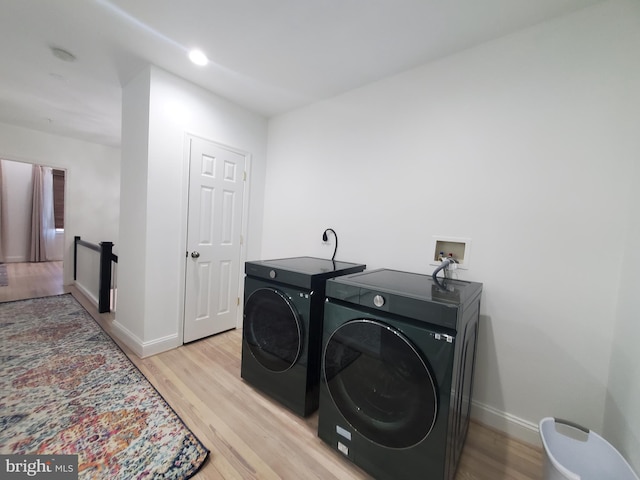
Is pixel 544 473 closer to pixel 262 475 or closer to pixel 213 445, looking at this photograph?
pixel 262 475

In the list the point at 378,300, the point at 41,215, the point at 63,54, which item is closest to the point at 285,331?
Result: the point at 378,300

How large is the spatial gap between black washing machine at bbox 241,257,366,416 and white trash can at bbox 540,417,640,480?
109 cm

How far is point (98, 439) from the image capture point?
1.29 m

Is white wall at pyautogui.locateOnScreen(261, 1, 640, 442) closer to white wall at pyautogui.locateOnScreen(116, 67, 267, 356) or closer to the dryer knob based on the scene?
the dryer knob

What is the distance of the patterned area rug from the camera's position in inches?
47.1

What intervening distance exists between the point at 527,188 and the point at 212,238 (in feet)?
8.16

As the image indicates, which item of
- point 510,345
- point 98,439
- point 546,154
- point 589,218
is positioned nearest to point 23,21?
point 98,439

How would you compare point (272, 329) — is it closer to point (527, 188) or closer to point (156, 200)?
point (156, 200)

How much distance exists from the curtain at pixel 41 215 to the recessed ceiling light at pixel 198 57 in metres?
6.57

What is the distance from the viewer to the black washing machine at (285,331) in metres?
1.48

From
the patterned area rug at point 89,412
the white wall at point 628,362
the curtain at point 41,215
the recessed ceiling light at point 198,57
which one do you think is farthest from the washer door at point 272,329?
the curtain at point 41,215

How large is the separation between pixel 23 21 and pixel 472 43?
2.89 metres

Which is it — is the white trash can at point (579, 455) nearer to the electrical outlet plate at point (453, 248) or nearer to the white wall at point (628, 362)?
the white wall at point (628, 362)

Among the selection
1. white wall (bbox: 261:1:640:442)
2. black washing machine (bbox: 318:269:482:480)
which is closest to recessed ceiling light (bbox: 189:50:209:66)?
white wall (bbox: 261:1:640:442)
